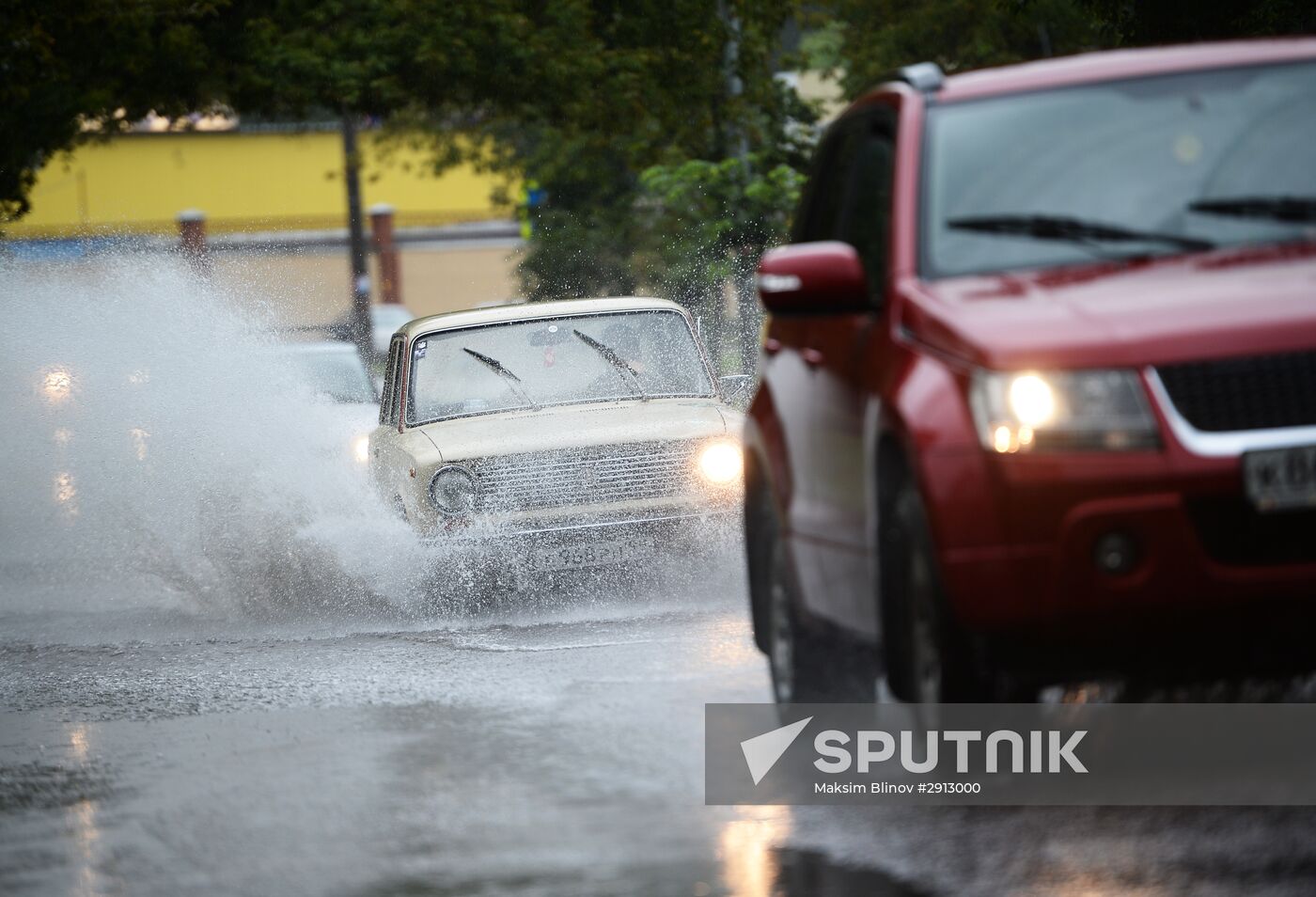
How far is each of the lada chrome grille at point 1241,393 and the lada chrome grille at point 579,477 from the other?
6.79 meters

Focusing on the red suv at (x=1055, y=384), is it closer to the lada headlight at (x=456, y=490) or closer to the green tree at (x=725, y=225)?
the lada headlight at (x=456, y=490)

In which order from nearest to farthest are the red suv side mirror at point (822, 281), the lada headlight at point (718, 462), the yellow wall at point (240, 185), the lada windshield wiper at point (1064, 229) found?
the lada windshield wiper at point (1064, 229), the red suv side mirror at point (822, 281), the lada headlight at point (718, 462), the yellow wall at point (240, 185)

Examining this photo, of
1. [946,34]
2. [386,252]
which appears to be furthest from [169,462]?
[386,252]

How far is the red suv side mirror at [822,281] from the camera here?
649 cm

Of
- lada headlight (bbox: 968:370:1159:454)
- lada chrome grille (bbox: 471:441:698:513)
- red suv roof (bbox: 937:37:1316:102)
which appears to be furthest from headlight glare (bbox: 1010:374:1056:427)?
lada chrome grille (bbox: 471:441:698:513)

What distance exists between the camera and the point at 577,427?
41.1ft

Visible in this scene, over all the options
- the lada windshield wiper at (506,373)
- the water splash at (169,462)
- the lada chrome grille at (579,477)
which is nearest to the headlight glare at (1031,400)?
the lada chrome grille at (579,477)

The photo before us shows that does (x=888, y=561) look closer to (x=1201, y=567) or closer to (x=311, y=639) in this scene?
(x=1201, y=567)

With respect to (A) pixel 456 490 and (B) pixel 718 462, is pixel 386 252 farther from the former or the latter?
(A) pixel 456 490

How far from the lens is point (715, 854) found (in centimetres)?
572

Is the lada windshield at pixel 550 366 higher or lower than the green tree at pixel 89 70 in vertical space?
→ lower

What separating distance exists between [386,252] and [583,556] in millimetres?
66260

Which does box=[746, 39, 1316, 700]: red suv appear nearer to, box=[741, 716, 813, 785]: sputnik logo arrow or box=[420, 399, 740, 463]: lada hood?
box=[741, 716, 813, 785]: sputnik logo arrow

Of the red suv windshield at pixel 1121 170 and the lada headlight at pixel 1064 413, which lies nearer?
the lada headlight at pixel 1064 413
